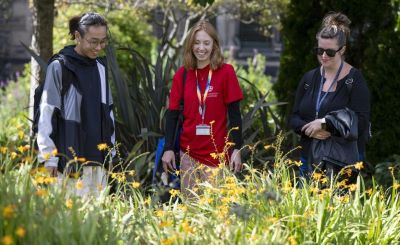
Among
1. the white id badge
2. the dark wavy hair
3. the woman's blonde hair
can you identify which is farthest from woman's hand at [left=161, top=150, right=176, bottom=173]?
the dark wavy hair

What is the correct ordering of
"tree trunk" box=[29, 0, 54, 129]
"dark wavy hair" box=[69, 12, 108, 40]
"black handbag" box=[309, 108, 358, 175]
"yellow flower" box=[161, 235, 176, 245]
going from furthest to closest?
"tree trunk" box=[29, 0, 54, 129], "black handbag" box=[309, 108, 358, 175], "dark wavy hair" box=[69, 12, 108, 40], "yellow flower" box=[161, 235, 176, 245]

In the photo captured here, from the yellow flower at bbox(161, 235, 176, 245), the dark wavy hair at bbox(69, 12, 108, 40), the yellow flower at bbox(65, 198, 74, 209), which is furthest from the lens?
the dark wavy hair at bbox(69, 12, 108, 40)

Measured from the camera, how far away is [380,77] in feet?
23.2

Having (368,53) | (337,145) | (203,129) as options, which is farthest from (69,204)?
(368,53)

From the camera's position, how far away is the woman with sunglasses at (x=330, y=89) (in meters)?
4.70

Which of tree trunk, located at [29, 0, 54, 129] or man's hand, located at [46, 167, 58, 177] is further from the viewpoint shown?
tree trunk, located at [29, 0, 54, 129]

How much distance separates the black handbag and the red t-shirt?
570 mm

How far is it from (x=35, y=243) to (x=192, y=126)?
196cm

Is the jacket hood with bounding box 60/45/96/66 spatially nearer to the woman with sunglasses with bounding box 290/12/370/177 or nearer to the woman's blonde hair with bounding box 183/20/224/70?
the woman's blonde hair with bounding box 183/20/224/70

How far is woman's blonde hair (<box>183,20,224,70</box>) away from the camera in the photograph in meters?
4.82

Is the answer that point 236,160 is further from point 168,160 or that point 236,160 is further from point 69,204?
point 69,204

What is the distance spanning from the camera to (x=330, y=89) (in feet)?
15.6

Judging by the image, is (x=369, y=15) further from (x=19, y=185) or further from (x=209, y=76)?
(x=19, y=185)

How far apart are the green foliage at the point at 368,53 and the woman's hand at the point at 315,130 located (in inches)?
84.9
